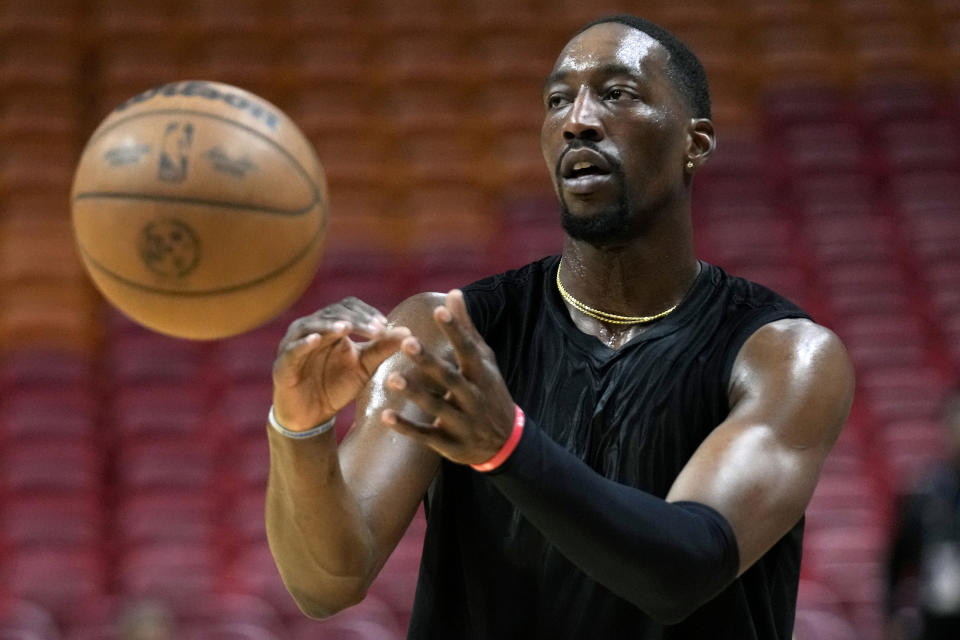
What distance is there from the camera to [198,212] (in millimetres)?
2385

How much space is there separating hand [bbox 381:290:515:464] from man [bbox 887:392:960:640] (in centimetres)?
389

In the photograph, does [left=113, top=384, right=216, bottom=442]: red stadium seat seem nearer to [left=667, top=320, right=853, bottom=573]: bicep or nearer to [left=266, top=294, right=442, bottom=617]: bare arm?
[left=266, top=294, right=442, bottom=617]: bare arm

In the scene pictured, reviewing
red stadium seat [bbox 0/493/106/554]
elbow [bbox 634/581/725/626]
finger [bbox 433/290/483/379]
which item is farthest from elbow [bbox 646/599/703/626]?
red stadium seat [bbox 0/493/106/554]

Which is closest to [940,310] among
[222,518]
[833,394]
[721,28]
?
[721,28]

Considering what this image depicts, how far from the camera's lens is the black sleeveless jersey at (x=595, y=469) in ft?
7.98

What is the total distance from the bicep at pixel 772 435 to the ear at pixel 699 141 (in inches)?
16.7

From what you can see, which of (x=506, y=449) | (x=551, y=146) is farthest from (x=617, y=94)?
(x=506, y=449)

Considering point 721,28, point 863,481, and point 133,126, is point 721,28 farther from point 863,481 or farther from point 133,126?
point 133,126

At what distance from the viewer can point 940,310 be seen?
7.93 meters

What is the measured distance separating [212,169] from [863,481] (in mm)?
5332

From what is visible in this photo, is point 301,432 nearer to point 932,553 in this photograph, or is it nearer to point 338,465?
point 338,465

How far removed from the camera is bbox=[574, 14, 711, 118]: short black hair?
2695mm

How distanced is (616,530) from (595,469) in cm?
50

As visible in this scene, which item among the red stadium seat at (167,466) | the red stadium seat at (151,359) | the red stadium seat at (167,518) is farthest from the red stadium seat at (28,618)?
the red stadium seat at (151,359)
